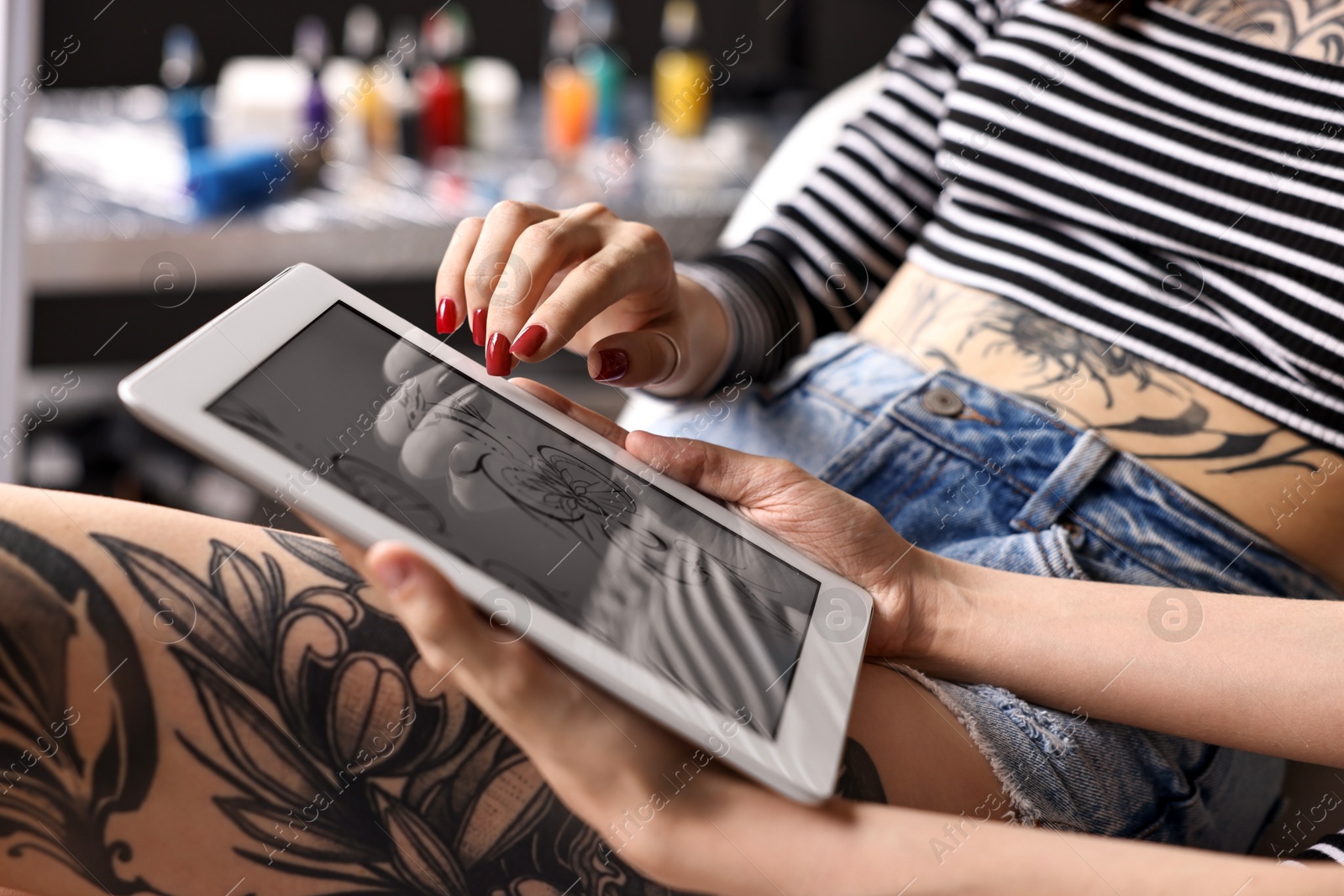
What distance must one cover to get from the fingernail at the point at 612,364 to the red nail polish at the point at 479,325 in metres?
0.08

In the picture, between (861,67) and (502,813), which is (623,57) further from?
(502,813)

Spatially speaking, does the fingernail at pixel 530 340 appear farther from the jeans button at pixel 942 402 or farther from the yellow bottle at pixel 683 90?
the yellow bottle at pixel 683 90

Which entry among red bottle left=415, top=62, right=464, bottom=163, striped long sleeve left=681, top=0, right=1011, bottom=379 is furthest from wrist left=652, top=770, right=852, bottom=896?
red bottle left=415, top=62, right=464, bottom=163

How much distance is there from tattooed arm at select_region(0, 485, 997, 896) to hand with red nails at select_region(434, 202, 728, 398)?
16 centimetres

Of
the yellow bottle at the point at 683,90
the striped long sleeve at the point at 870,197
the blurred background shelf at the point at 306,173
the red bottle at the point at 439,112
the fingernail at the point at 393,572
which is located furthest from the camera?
the yellow bottle at the point at 683,90

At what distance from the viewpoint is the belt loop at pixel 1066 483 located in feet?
1.98

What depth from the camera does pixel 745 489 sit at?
1.72 ft

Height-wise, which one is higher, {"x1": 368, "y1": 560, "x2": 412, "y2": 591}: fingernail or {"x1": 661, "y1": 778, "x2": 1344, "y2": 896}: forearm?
{"x1": 368, "y1": 560, "x2": 412, "y2": 591}: fingernail

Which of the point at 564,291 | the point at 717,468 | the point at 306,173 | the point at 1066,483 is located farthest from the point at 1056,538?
the point at 306,173

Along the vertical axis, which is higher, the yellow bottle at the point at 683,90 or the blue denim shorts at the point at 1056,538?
the blue denim shorts at the point at 1056,538

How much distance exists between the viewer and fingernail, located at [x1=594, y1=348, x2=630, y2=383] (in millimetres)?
613

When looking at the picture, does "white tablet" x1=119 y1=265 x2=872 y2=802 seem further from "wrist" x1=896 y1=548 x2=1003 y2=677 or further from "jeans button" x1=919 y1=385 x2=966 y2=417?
"jeans button" x1=919 y1=385 x2=966 y2=417

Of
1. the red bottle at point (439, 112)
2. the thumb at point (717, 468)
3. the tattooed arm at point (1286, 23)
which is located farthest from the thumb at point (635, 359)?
the red bottle at point (439, 112)

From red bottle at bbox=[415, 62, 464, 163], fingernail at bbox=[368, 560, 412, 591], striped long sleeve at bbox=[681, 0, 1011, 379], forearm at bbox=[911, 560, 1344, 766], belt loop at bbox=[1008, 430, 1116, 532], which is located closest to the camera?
fingernail at bbox=[368, 560, 412, 591]
